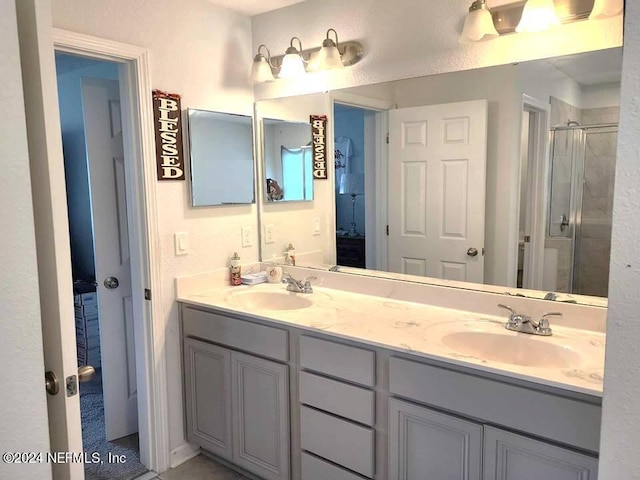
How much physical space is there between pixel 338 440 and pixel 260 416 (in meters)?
0.44

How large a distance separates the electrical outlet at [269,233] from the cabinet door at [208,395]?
739 mm

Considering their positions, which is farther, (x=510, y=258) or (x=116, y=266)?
(x=116, y=266)

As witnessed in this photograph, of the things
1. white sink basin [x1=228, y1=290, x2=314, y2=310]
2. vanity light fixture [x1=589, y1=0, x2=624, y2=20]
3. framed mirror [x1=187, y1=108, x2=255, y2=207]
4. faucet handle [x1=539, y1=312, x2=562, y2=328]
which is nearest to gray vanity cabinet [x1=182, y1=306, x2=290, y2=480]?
white sink basin [x1=228, y1=290, x2=314, y2=310]

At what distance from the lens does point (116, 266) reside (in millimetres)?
2666

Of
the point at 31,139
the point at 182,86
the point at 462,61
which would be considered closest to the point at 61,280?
the point at 31,139

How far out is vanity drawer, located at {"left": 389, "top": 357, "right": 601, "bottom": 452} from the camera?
1336 mm

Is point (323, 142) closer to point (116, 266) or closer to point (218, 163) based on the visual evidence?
point (218, 163)

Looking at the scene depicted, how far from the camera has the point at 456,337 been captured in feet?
5.96

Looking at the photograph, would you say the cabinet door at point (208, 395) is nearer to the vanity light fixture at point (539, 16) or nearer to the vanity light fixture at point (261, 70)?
the vanity light fixture at point (261, 70)

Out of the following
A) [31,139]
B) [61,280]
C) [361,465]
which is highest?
[31,139]

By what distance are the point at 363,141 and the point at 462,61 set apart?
0.61 meters

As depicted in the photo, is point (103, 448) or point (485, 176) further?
point (103, 448)

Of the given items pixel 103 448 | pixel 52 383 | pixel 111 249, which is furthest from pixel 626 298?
pixel 103 448

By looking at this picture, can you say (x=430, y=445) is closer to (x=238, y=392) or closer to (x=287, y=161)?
(x=238, y=392)
